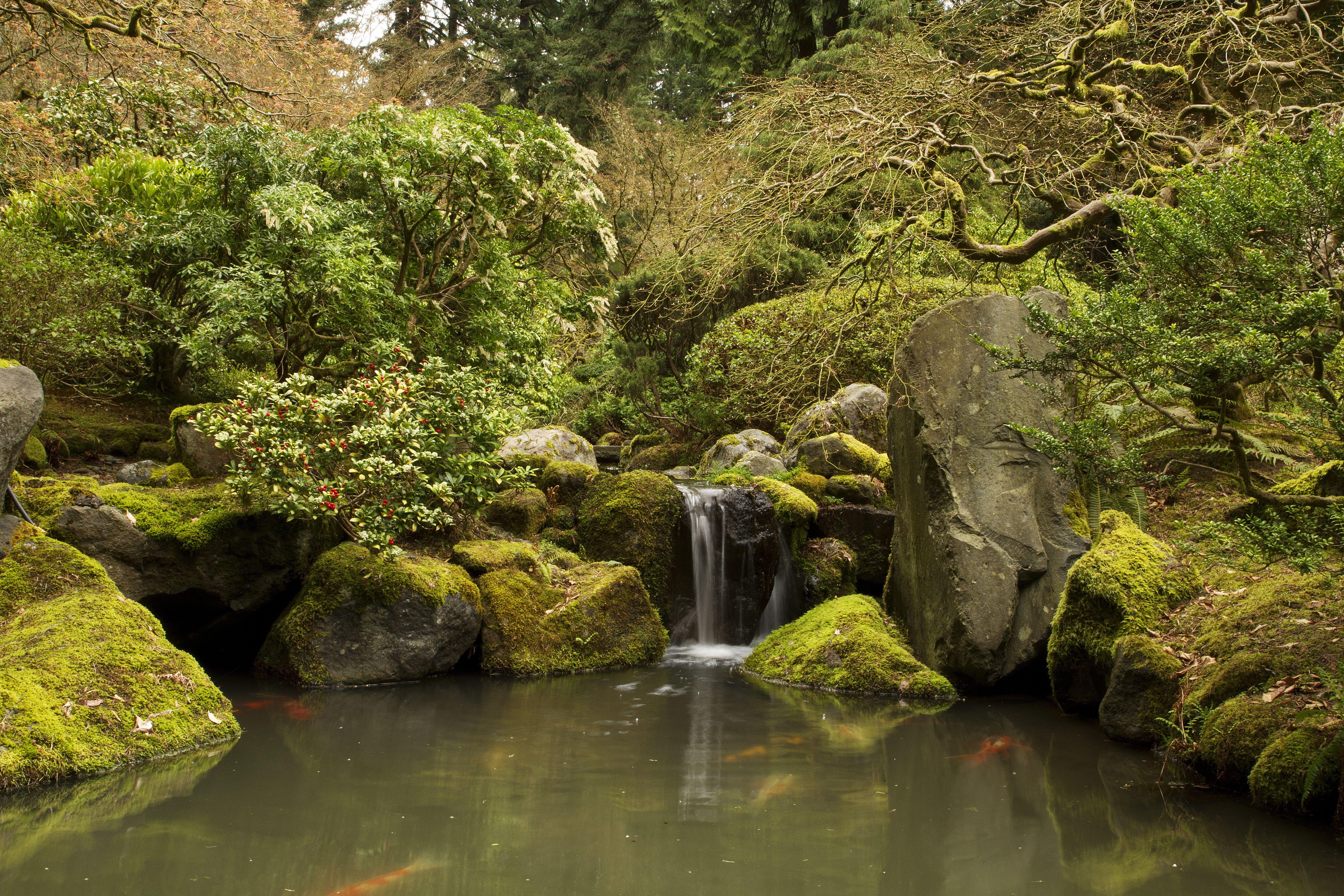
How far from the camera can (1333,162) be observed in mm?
3893

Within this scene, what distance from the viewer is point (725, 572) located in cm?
1019

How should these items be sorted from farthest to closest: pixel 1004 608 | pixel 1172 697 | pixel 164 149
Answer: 1. pixel 164 149
2. pixel 1004 608
3. pixel 1172 697

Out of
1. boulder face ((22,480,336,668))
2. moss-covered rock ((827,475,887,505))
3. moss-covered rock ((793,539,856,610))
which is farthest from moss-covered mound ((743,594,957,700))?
boulder face ((22,480,336,668))

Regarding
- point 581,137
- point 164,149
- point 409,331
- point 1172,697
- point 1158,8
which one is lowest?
point 1172,697

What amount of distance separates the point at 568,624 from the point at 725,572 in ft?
7.25

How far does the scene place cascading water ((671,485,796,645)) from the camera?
10.1m

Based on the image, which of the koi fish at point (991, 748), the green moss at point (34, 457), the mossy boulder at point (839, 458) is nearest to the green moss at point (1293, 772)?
the koi fish at point (991, 748)

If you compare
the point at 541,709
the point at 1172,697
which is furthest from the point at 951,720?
the point at 541,709

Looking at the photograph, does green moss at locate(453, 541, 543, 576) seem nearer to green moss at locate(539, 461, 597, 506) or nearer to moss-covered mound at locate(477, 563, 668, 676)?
moss-covered mound at locate(477, 563, 668, 676)

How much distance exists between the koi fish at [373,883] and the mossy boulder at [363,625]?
12.7 feet

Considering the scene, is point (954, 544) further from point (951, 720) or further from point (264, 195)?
point (264, 195)

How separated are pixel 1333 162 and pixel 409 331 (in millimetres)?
7971

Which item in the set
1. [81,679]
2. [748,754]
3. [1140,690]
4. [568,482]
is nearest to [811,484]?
[568,482]

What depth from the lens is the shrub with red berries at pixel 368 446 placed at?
7.54m
